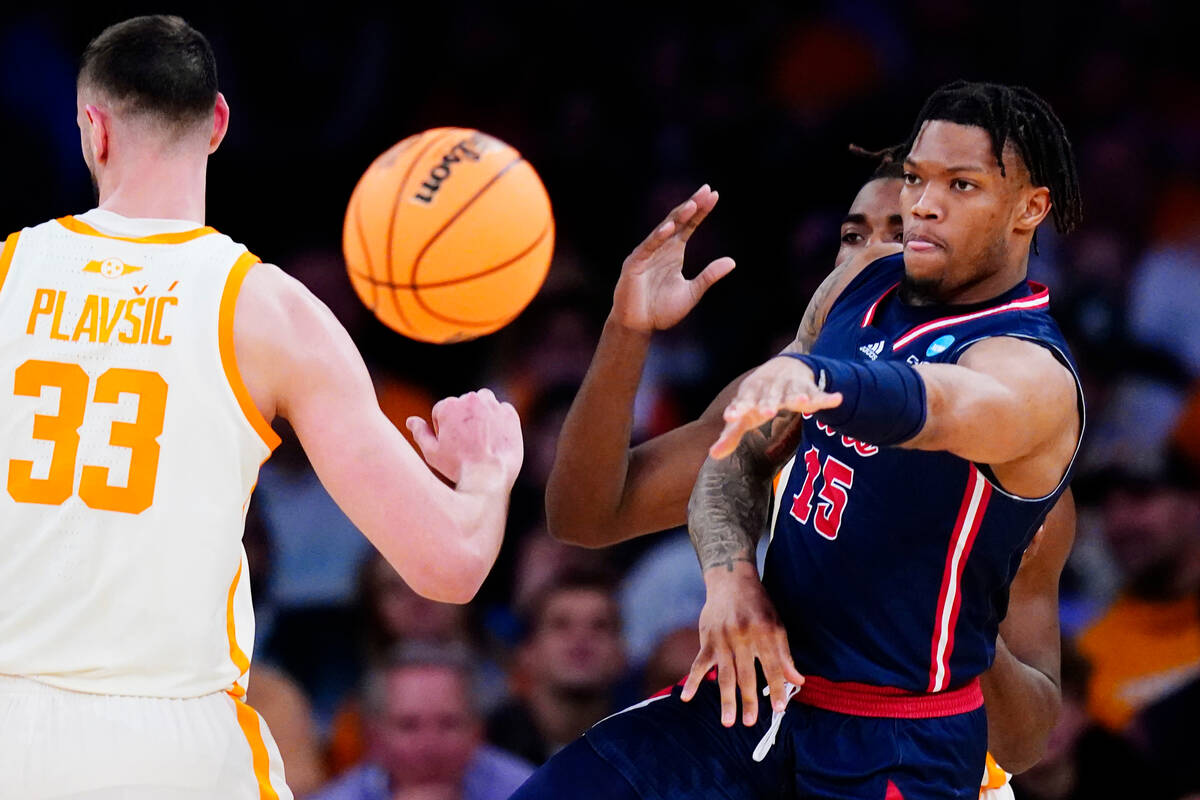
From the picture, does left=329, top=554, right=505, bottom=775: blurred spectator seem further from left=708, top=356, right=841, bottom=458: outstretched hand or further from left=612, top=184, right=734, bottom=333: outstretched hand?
left=708, top=356, right=841, bottom=458: outstretched hand

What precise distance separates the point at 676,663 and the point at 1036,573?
81.6 inches

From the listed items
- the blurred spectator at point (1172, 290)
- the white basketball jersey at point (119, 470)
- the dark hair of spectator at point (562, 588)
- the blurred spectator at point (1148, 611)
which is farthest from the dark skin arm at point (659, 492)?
the blurred spectator at point (1172, 290)

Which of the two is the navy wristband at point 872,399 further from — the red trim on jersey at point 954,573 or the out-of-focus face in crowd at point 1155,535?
the out-of-focus face in crowd at point 1155,535

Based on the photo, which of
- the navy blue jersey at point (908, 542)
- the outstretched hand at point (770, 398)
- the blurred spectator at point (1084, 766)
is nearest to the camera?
the outstretched hand at point (770, 398)

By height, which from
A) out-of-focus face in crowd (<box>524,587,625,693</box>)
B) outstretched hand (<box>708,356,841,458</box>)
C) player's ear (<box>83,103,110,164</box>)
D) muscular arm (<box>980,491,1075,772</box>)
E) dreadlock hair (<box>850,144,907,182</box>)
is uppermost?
player's ear (<box>83,103,110,164</box>)

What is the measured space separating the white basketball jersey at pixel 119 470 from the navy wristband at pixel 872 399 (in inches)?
41.0

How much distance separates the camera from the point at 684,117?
788 cm

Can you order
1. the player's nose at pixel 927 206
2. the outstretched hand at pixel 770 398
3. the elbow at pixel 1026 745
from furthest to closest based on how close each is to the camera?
the elbow at pixel 1026 745 < the player's nose at pixel 927 206 < the outstretched hand at pixel 770 398

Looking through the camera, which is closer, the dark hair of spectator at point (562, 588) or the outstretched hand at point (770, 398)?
the outstretched hand at point (770, 398)

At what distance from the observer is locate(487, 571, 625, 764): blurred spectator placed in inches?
227

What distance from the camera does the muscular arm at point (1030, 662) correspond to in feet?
12.5

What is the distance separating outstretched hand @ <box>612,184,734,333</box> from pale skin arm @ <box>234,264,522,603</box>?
1.06 meters

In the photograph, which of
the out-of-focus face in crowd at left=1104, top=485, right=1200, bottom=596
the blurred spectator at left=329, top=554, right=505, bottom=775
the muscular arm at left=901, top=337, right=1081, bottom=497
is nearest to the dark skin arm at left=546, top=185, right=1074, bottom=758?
the muscular arm at left=901, top=337, right=1081, bottom=497

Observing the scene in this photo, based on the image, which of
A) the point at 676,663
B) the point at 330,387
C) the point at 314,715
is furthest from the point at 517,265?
the point at 330,387
